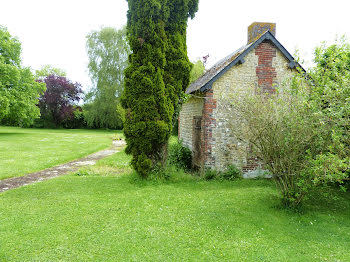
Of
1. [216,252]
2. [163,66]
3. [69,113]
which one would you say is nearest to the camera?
[216,252]

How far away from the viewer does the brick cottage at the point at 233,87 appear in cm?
950

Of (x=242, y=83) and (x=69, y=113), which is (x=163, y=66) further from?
(x=69, y=113)

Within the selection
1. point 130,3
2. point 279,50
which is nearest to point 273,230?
point 279,50

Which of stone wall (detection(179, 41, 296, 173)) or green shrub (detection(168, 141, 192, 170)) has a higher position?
stone wall (detection(179, 41, 296, 173))

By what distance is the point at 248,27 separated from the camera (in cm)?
1117

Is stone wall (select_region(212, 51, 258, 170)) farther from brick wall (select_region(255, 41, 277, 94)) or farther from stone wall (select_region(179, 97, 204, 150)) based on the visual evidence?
stone wall (select_region(179, 97, 204, 150))

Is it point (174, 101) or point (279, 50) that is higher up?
point (279, 50)

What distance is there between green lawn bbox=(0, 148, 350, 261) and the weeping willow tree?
4.87ft

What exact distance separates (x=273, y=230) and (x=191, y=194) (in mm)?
2759

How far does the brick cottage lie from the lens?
9500 mm

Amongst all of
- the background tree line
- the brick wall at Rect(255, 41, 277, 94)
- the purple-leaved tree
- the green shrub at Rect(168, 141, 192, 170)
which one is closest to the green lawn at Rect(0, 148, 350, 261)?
the green shrub at Rect(168, 141, 192, 170)

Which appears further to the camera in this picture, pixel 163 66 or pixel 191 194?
pixel 163 66

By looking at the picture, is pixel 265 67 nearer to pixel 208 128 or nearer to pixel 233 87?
pixel 233 87

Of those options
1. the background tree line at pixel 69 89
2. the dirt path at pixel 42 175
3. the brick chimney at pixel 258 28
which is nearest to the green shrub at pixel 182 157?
the dirt path at pixel 42 175
